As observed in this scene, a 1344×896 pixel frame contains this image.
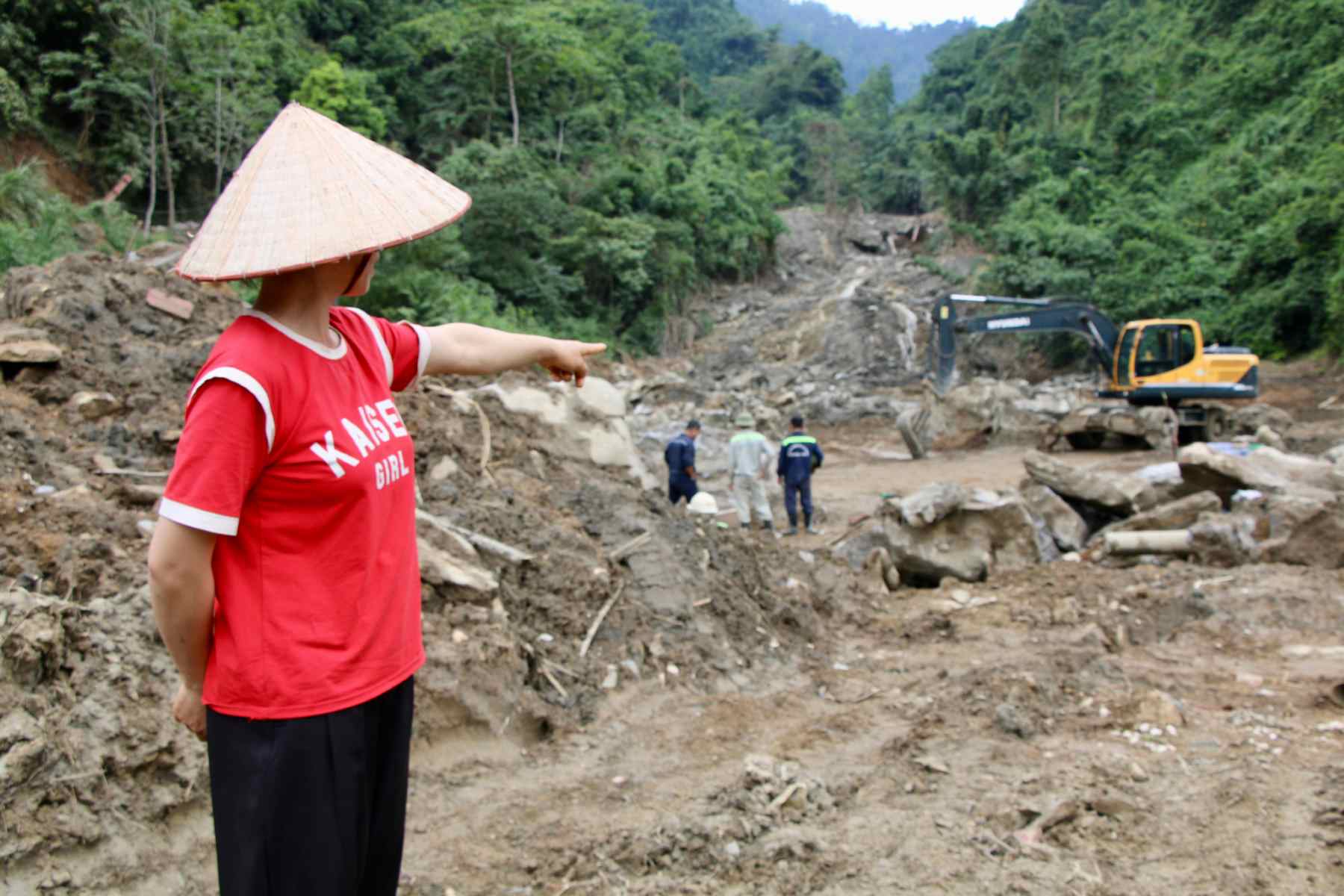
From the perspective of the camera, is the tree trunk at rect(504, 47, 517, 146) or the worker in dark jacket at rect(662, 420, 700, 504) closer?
the worker in dark jacket at rect(662, 420, 700, 504)

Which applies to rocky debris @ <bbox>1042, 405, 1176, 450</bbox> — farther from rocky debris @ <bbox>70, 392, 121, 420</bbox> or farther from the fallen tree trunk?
rocky debris @ <bbox>70, 392, 121, 420</bbox>

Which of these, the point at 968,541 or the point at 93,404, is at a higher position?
the point at 93,404

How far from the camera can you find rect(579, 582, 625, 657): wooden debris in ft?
16.1

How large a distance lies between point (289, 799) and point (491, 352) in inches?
40.9

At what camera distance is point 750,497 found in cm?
1034

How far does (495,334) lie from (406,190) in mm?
533

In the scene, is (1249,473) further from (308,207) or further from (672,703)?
(308,207)

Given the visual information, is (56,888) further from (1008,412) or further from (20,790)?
(1008,412)

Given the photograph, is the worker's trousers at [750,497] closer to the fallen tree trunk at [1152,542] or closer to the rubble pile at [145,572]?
the rubble pile at [145,572]

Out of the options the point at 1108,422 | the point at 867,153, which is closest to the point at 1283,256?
the point at 1108,422

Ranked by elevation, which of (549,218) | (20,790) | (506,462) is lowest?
(20,790)

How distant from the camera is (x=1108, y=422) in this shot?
1595cm

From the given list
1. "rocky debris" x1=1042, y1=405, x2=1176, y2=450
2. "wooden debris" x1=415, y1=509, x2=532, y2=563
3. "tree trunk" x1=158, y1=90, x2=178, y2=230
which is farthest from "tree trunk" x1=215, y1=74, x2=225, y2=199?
"rocky debris" x1=1042, y1=405, x2=1176, y2=450

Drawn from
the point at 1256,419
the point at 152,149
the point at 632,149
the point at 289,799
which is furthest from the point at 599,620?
the point at 632,149
